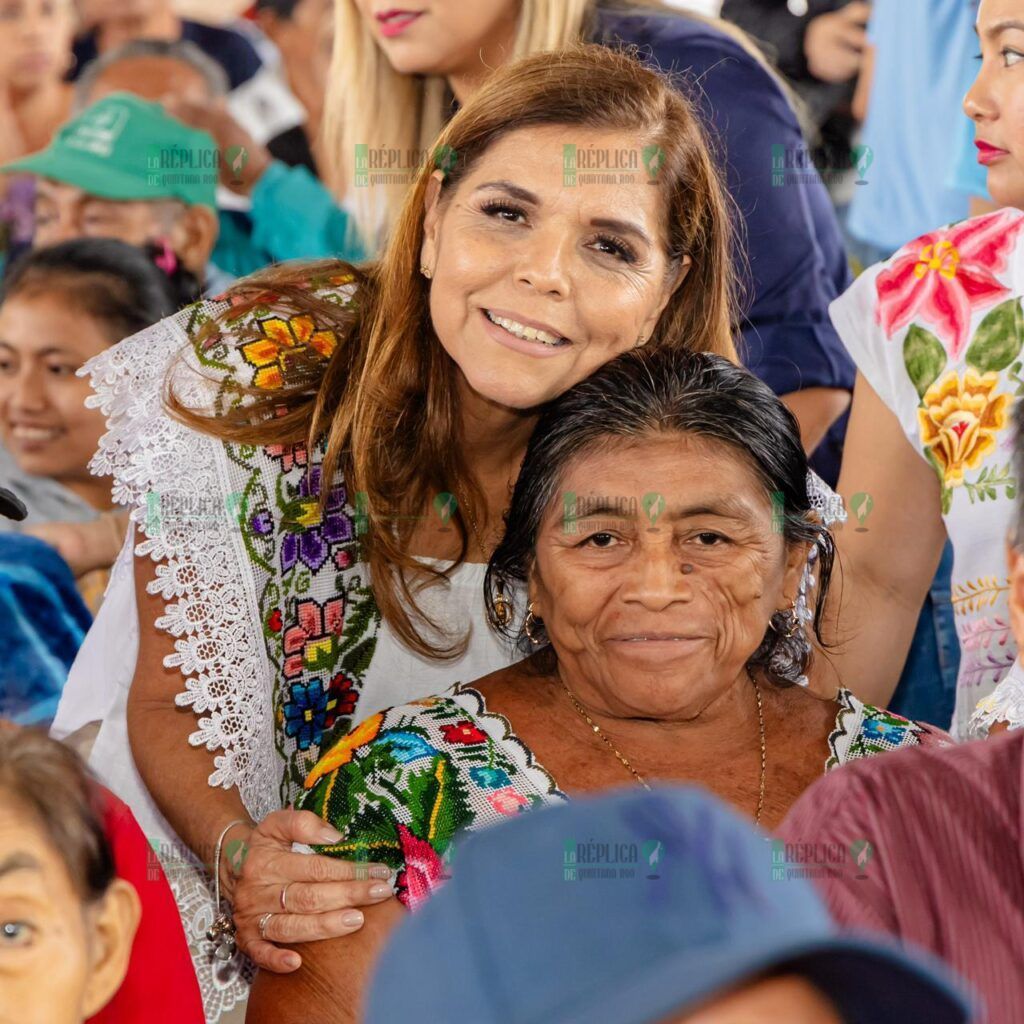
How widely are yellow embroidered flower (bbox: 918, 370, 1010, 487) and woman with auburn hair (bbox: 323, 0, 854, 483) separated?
40 centimetres

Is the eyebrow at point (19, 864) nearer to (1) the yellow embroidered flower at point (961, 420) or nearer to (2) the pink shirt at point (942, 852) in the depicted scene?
(2) the pink shirt at point (942, 852)

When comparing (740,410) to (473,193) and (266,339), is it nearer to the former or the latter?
(473,193)

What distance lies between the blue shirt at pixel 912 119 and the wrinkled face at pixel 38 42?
1.61 m

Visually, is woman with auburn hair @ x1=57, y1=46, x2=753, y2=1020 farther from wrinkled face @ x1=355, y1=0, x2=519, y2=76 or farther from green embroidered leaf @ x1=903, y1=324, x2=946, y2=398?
wrinkled face @ x1=355, y1=0, x2=519, y2=76

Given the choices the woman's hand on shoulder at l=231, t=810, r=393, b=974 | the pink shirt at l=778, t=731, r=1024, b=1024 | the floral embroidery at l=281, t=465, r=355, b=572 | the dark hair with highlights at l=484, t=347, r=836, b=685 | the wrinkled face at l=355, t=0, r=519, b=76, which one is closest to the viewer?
the pink shirt at l=778, t=731, r=1024, b=1024

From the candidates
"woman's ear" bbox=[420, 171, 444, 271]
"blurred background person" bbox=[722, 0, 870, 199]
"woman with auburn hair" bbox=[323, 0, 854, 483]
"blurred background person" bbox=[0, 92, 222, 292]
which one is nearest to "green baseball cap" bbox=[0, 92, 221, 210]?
"blurred background person" bbox=[0, 92, 222, 292]

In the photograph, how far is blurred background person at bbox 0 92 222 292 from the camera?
333 centimetres

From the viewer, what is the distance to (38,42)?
3.52 m

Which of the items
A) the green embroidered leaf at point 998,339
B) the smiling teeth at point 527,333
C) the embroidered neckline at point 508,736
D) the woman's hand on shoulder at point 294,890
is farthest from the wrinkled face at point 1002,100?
the woman's hand on shoulder at point 294,890

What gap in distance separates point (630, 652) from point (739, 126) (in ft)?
3.96

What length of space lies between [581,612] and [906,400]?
2.55 feet

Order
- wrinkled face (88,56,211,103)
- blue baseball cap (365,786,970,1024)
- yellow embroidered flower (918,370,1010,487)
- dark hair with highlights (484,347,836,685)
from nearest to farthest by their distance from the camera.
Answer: blue baseball cap (365,786,970,1024)
dark hair with highlights (484,347,836,685)
yellow embroidered flower (918,370,1010,487)
wrinkled face (88,56,211,103)

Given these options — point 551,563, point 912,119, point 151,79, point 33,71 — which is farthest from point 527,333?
point 33,71

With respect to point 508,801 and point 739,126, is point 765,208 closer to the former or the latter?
point 739,126
